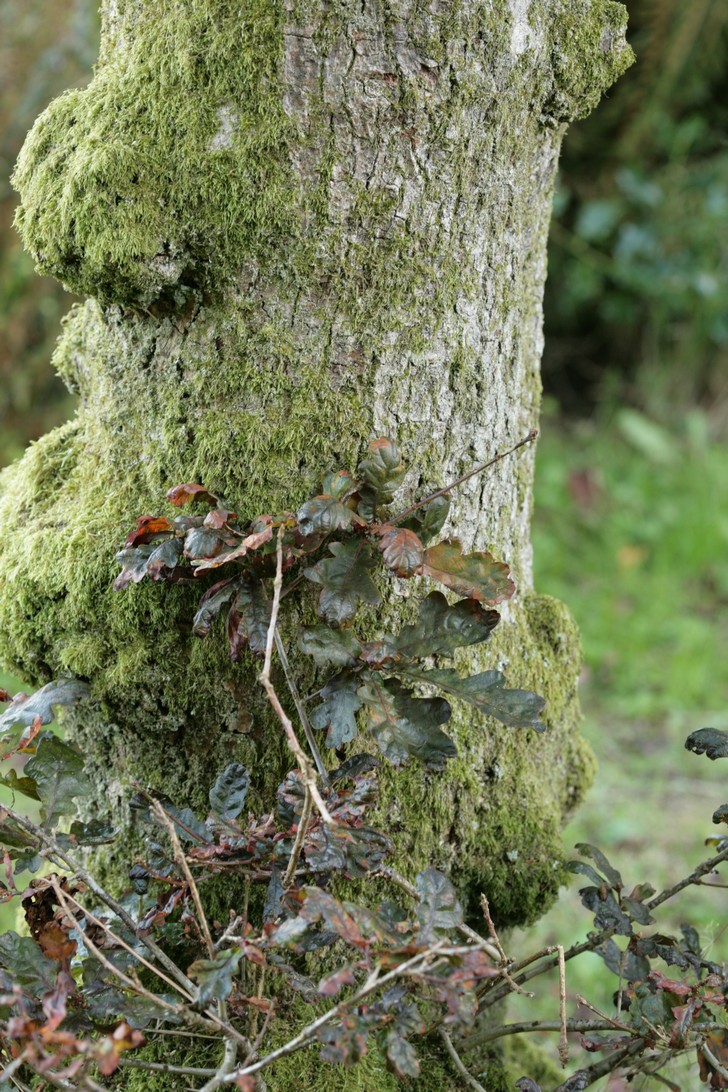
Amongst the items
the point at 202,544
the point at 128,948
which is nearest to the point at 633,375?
the point at 202,544

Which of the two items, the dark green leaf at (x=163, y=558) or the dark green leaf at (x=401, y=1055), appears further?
the dark green leaf at (x=163, y=558)

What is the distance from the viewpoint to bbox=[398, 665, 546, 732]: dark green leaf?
1.47 m

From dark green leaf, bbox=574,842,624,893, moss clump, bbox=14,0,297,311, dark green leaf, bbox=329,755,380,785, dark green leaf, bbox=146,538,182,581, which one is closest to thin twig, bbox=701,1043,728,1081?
dark green leaf, bbox=574,842,624,893

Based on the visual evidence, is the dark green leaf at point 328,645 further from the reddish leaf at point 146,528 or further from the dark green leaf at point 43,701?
the dark green leaf at point 43,701

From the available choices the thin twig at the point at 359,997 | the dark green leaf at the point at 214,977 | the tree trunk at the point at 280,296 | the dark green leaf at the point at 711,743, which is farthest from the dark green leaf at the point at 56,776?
the dark green leaf at the point at 711,743

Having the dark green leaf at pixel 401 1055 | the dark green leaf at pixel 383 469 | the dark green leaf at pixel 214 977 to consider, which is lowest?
the dark green leaf at pixel 401 1055

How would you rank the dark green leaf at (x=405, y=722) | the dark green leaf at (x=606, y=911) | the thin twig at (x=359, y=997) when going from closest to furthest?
the thin twig at (x=359, y=997)
the dark green leaf at (x=405, y=722)
the dark green leaf at (x=606, y=911)

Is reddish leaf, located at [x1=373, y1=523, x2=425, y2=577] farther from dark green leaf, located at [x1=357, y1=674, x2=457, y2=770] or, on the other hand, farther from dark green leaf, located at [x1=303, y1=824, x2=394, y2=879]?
dark green leaf, located at [x1=303, y1=824, x2=394, y2=879]

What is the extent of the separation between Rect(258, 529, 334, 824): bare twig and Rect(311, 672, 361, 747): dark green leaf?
2.5 inches

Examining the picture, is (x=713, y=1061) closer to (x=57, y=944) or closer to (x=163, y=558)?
(x=57, y=944)

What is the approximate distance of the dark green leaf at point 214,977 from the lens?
1.25 meters

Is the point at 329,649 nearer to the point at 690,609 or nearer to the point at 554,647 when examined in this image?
the point at 554,647

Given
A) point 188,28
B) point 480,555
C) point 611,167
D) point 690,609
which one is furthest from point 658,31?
point 480,555

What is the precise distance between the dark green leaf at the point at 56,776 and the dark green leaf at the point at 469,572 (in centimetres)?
65
